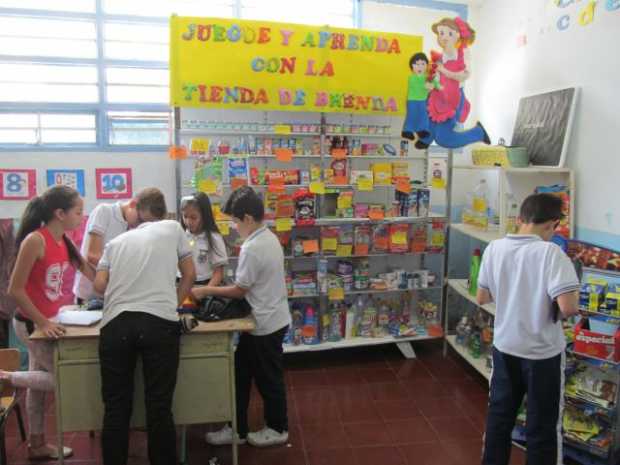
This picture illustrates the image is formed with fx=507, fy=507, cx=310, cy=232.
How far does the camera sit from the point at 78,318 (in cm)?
245

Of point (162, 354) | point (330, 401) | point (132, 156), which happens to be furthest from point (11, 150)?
point (330, 401)

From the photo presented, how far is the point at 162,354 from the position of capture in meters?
2.29

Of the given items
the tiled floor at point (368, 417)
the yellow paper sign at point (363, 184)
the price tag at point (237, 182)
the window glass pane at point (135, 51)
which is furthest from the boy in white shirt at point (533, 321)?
the window glass pane at point (135, 51)

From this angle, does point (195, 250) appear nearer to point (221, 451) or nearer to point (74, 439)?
point (221, 451)

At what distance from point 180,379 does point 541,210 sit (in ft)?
6.27

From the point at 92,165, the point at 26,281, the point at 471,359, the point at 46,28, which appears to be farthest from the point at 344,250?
the point at 46,28

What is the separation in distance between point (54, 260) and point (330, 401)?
6.85ft

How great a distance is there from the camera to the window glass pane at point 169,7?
407 cm

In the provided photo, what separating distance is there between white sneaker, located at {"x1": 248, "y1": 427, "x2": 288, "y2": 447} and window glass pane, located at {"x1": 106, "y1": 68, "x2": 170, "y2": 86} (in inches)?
112

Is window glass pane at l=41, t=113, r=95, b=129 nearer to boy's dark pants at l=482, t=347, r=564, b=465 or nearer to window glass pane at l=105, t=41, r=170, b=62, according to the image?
window glass pane at l=105, t=41, r=170, b=62

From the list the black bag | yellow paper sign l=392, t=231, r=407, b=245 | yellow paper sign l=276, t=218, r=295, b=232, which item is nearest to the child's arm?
the black bag

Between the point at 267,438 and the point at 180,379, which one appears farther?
the point at 267,438

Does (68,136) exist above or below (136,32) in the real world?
below

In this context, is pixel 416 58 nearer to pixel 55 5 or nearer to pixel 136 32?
pixel 136 32
